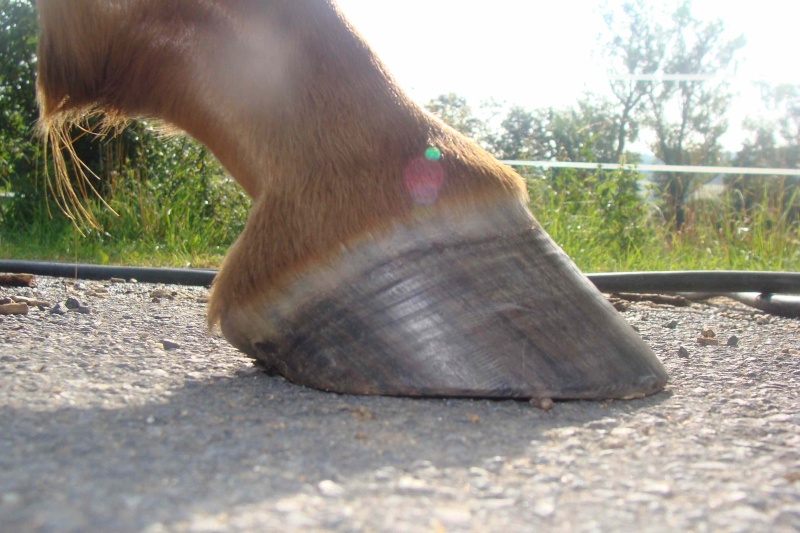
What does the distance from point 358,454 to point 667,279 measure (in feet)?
7.97

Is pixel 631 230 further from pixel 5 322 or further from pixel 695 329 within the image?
pixel 5 322

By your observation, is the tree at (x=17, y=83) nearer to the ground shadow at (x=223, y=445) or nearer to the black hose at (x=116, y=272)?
the black hose at (x=116, y=272)

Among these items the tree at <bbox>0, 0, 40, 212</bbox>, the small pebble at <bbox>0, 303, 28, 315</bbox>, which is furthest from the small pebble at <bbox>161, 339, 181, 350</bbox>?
the tree at <bbox>0, 0, 40, 212</bbox>

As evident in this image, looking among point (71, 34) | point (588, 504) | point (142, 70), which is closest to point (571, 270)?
point (588, 504)

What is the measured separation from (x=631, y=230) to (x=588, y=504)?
4.51 meters

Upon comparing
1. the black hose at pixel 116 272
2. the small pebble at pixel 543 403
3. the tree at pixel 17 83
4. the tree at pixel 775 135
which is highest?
the tree at pixel 775 135

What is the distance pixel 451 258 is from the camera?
4.81 ft

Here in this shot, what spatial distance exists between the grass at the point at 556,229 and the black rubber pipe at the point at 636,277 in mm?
492

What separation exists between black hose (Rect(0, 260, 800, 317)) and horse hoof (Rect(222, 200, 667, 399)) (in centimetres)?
183

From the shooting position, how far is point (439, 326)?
141cm

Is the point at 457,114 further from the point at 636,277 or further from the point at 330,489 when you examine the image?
the point at 330,489

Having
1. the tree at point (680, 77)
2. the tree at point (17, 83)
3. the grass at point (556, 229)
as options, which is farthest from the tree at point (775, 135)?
the tree at point (17, 83)

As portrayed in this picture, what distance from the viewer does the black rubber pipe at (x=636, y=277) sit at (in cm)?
311

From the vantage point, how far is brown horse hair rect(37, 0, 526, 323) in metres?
1.46
